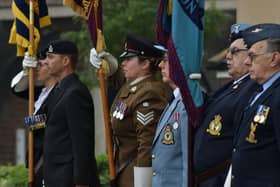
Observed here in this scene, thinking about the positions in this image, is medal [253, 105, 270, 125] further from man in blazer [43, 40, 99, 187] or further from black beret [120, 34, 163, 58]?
man in blazer [43, 40, 99, 187]

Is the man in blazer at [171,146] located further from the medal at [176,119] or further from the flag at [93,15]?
the flag at [93,15]

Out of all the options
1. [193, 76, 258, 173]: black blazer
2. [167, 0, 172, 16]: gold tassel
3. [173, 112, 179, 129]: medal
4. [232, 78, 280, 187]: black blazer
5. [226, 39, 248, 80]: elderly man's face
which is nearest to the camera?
[232, 78, 280, 187]: black blazer

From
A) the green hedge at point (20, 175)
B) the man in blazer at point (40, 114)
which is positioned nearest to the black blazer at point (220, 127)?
the man in blazer at point (40, 114)

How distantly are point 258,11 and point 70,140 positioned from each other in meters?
2.32

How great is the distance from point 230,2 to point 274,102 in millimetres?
11938

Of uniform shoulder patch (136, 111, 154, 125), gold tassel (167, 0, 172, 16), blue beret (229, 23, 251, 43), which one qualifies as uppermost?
gold tassel (167, 0, 172, 16)

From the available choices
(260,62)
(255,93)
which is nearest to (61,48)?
(255,93)

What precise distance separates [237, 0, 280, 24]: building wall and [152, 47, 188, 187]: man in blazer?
207 centimetres

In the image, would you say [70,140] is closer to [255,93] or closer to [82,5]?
[82,5]

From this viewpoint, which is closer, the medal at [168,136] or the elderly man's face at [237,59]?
the elderly man's face at [237,59]

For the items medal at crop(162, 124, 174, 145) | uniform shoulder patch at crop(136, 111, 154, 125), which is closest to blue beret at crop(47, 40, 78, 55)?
uniform shoulder patch at crop(136, 111, 154, 125)

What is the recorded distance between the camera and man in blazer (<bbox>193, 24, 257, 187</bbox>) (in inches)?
247

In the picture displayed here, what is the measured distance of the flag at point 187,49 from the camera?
6.52 m

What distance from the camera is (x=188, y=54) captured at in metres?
6.55
